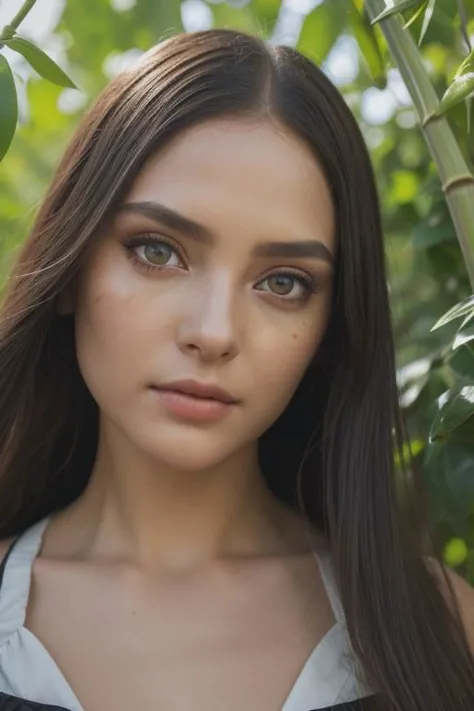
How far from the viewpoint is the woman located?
49.7 inches

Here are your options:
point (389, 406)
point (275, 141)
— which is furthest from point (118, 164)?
point (389, 406)

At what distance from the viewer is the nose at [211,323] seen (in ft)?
3.99

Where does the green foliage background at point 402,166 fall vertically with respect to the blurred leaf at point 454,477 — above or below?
above

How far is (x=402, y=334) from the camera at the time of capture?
6.25 ft

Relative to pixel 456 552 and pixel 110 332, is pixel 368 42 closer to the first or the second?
pixel 110 332

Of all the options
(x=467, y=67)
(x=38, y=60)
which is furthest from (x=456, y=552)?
(x=38, y=60)

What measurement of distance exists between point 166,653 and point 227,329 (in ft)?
1.14

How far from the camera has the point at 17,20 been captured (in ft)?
3.89

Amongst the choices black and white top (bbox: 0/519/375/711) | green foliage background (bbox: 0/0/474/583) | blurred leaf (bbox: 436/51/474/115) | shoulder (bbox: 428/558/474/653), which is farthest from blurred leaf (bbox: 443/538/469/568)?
blurred leaf (bbox: 436/51/474/115)

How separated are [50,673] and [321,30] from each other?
0.81 metres

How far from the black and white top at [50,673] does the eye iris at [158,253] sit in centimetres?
38

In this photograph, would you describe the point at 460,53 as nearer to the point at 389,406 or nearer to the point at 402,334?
the point at 402,334

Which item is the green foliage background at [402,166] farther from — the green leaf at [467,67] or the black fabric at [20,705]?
the black fabric at [20,705]

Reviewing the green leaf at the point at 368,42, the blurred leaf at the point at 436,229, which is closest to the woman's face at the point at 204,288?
the green leaf at the point at 368,42
